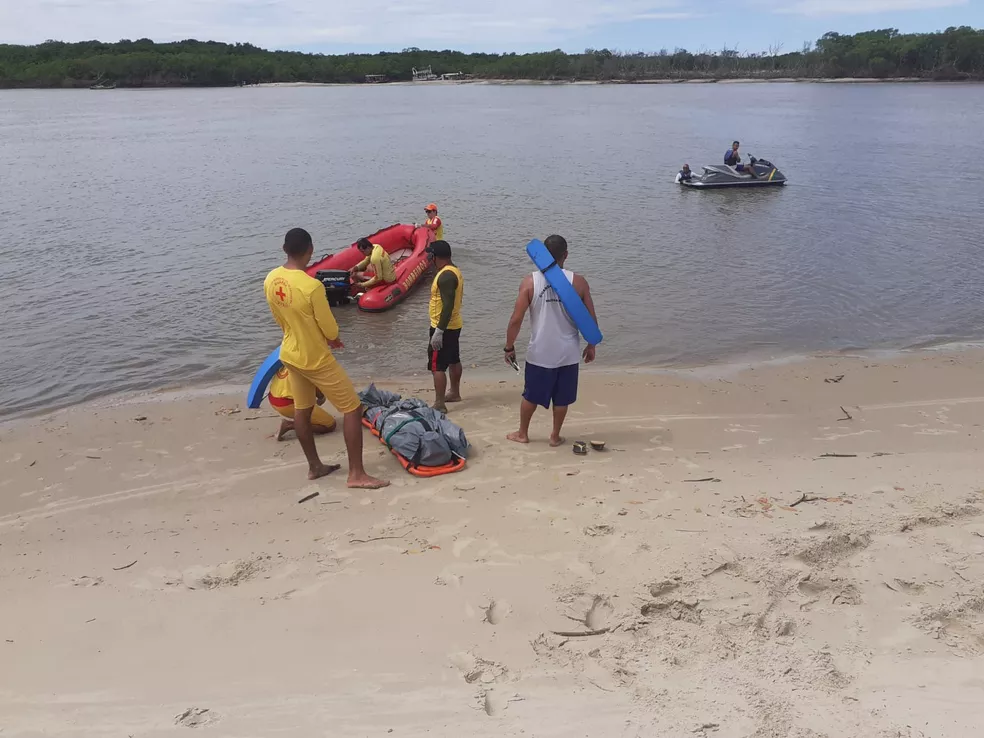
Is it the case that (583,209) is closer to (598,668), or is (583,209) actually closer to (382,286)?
(382,286)

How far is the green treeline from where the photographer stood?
88938 mm

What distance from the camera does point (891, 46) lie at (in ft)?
302

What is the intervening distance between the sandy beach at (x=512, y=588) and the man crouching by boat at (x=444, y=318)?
75 cm

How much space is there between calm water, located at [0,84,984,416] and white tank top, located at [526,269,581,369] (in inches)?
128

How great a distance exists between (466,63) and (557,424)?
132m

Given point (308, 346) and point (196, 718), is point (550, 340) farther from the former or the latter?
point (196, 718)

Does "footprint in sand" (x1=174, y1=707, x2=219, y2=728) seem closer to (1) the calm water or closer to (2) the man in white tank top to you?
(2) the man in white tank top

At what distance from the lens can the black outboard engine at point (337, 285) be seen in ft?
35.1

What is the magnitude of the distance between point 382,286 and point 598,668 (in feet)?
27.5

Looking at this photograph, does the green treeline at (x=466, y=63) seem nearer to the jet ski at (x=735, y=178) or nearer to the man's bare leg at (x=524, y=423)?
the jet ski at (x=735, y=178)

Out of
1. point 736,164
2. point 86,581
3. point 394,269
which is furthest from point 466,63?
point 86,581

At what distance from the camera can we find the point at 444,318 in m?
6.27

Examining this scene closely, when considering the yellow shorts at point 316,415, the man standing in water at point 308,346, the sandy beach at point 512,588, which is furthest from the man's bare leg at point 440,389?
the man standing in water at point 308,346

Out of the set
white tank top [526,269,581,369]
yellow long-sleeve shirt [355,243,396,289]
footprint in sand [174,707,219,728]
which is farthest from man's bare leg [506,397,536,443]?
yellow long-sleeve shirt [355,243,396,289]
